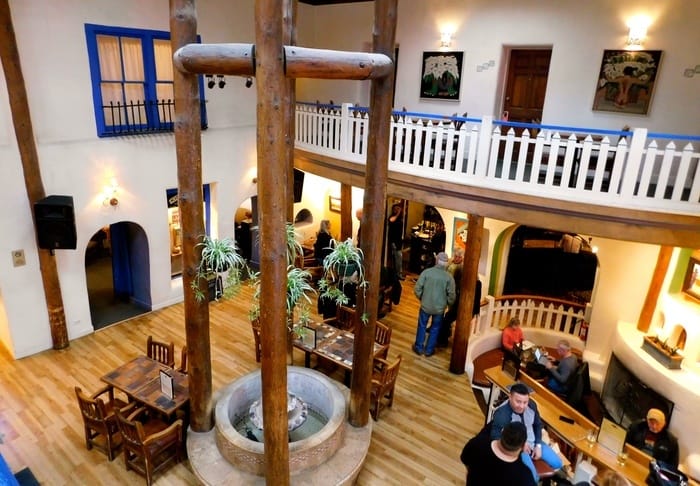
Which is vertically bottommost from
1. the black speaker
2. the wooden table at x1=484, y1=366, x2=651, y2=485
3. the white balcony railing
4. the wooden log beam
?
the wooden table at x1=484, y1=366, x2=651, y2=485

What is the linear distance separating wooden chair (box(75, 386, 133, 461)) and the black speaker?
237cm

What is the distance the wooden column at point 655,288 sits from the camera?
696 cm

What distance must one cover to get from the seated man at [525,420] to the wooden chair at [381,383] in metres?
2.01

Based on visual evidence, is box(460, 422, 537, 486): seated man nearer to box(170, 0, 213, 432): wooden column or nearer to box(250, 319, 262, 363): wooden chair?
box(170, 0, 213, 432): wooden column

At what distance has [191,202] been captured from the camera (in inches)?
175

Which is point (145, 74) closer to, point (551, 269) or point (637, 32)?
point (637, 32)

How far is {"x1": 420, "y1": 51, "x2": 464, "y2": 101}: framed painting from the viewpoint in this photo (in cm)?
900

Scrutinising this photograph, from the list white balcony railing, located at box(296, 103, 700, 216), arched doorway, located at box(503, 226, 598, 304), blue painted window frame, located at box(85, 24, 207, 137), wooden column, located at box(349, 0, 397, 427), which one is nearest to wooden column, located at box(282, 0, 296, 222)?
wooden column, located at box(349, 0, 397, 427)

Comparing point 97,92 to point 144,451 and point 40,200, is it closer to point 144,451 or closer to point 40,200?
point 40,200

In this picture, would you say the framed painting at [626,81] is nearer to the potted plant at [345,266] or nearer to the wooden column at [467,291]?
the wooden column at [467,291]

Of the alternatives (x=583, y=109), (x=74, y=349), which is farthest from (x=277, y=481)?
(x=583, y=109)

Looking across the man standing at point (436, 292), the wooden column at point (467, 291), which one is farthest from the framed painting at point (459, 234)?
the wooden column at point (467, 291)

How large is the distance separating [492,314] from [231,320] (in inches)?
180

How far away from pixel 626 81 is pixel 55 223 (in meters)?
8.48
